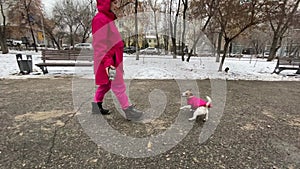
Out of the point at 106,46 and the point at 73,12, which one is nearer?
the point at 106,46

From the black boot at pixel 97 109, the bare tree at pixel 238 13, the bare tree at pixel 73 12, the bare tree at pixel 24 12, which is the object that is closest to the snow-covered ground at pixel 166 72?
the bare tree at pixel 238 13

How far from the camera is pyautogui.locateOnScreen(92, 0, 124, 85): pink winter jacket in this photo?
8.44 feet

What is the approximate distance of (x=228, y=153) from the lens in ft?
7.25

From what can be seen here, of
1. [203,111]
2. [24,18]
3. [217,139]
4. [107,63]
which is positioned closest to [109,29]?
[107,63]

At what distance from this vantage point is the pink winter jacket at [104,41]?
8.44 feet

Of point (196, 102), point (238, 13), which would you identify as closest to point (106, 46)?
point (196, 102)

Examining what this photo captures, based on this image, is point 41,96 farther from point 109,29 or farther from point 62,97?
point 109,29

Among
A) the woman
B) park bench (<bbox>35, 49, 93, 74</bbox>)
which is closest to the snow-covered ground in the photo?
park bench (<bbox>35, 49, 93, 74</bbox>)

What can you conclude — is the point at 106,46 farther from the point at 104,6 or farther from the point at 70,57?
the point at 70,57

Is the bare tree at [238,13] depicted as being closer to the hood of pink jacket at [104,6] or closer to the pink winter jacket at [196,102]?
the pink winter jacket at [196,102]

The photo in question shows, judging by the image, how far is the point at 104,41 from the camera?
2605 millimetres

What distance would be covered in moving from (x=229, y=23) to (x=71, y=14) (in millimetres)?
24332

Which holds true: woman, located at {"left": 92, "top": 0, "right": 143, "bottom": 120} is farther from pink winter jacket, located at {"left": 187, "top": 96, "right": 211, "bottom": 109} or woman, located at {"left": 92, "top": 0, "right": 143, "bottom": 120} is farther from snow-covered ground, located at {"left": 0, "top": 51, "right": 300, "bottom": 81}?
snow-covered ground, located at {"left": 0, "top": 51, "right": 300, "bottom": 81}

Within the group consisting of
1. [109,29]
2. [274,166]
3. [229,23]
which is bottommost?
[274,166]
